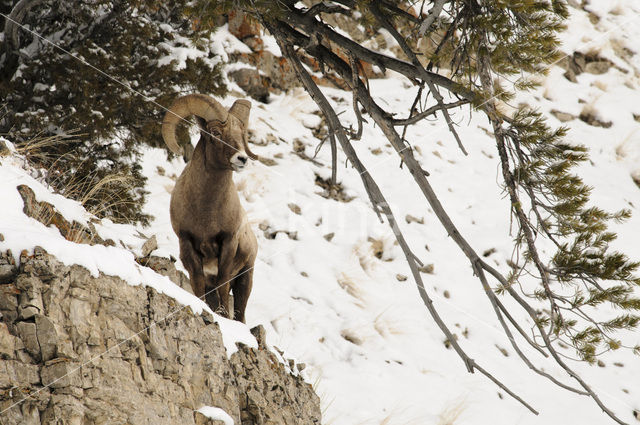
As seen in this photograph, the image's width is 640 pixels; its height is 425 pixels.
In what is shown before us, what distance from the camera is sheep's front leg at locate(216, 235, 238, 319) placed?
3775 mm

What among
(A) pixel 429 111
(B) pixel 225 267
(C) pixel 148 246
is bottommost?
(C) pixel 148 246

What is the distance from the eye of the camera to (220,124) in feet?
11.9

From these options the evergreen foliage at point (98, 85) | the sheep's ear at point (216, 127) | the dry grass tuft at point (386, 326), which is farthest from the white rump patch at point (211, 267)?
the dry grass tuft at point (386, 326)

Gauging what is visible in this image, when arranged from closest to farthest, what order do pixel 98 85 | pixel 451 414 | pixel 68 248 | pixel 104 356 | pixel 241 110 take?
1. pixel 104 356
2. pixel 68 248
3. pixel 241 110
4. pixel 451 414
5. pixel 98 85

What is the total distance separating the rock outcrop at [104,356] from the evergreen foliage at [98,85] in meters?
2.17

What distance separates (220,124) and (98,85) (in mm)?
2389

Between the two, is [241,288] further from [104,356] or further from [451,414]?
[451,414]

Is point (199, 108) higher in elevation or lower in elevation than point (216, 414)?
higher

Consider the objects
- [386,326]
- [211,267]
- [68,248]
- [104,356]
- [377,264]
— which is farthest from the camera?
[377,264]

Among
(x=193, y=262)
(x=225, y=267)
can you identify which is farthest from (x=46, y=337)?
(x=225, y=267)

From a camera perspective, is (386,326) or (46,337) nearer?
(46,337)

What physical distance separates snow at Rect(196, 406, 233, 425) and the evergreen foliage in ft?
7.75

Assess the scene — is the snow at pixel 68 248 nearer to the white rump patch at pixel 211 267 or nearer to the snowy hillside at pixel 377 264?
the snowy hillside at pixel 377 264

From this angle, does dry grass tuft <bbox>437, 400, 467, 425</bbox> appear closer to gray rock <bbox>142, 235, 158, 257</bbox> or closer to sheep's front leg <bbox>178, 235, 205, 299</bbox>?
sheep's front leg <bbox>178, 235, 205, 299</bbox>
